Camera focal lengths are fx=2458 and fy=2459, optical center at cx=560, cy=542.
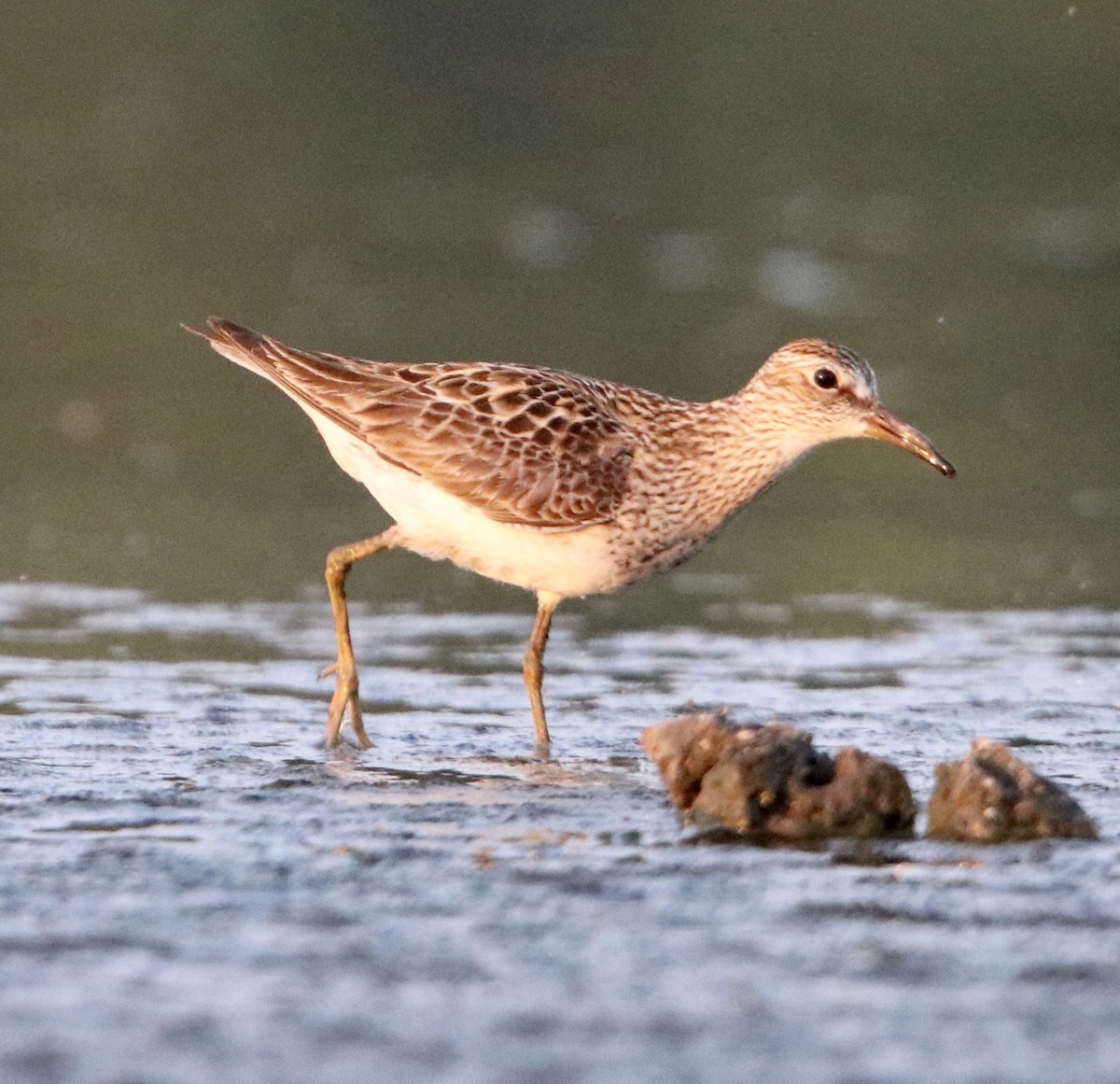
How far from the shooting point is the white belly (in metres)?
8.53

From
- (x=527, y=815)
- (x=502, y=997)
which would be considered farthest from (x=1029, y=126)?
(x=502, y=997)

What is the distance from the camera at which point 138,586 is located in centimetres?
1034

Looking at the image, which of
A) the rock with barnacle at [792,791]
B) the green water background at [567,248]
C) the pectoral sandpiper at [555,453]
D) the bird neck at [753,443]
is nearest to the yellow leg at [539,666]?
the pectoral sandpiper at [555,453]

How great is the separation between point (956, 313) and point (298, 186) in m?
5.44

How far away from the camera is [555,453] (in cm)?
861

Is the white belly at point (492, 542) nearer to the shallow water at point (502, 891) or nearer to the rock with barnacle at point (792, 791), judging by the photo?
the shallow water at point (502, 891)

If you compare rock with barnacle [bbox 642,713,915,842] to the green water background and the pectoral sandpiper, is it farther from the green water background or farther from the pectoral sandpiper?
the green water background

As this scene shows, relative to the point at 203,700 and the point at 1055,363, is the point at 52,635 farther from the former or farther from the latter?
the point at 1055,363

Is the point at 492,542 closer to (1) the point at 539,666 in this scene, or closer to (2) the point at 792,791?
(1) the point at 539,666

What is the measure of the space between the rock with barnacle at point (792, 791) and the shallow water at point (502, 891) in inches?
6.9

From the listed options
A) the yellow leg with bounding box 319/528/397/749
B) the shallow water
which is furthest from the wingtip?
the shallow water

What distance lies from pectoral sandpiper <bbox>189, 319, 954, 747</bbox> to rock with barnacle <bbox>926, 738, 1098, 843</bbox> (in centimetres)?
242

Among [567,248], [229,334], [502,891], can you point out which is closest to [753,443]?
[229,334]

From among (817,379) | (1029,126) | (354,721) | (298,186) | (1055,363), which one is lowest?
(354,721)
